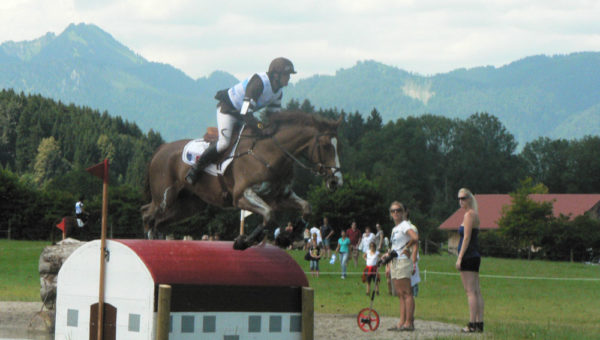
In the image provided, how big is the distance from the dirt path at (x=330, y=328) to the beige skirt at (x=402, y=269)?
813mm

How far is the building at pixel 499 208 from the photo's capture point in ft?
289

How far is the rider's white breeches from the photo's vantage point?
37.6 feet

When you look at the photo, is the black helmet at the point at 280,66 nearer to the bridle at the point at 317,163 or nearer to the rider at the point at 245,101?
the rider at the point at 245,101

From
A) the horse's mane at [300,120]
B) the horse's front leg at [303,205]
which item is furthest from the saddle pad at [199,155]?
the horse's front leg at [303,205]

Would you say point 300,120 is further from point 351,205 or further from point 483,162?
point 483,162

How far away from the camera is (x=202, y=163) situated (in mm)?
11648

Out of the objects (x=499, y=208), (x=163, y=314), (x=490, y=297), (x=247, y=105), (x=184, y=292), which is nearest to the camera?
(x=163, y=314)

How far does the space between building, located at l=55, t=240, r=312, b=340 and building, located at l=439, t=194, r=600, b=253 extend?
7731 centimetres

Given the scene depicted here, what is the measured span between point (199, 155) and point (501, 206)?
8007 cm

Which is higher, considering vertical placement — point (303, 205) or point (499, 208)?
point (303, 205)

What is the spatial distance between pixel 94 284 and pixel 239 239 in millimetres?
1672

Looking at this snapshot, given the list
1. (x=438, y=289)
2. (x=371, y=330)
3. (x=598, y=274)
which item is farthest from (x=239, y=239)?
(x=598, y=274)

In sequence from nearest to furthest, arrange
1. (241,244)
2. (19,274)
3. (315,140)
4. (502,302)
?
1. (241,244)
2. (315,140)
3. (502,302)
4. (19,274)

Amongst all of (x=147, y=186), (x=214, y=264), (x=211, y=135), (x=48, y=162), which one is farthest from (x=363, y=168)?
(x=214, y=264)
